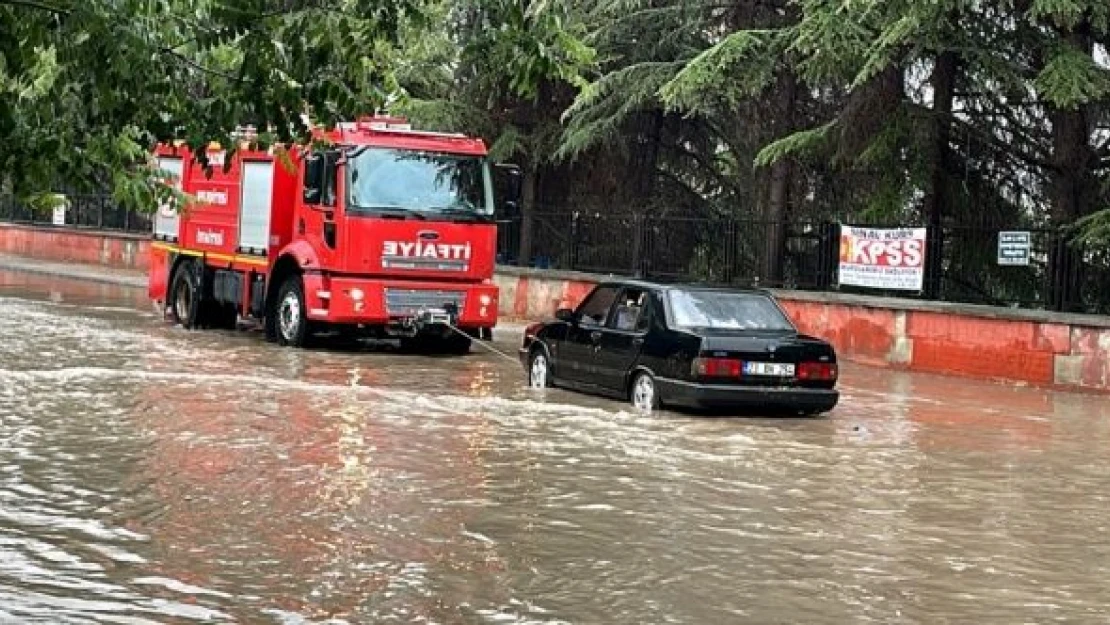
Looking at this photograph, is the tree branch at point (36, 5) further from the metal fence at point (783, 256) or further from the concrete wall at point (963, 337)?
the concrete wall at point (963, 337)

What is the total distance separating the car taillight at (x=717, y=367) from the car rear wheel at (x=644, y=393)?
0.68 meters

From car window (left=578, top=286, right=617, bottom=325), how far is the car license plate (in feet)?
6.56

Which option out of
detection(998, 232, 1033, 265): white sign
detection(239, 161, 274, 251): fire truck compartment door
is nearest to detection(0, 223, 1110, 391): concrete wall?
detection(998, 232, 1033, 265): white sign

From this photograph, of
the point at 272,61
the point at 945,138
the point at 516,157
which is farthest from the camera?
the point at 516,157

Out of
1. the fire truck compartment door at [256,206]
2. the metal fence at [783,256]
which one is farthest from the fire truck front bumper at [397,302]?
the metal fence at [783,256]

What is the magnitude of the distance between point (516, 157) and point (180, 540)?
25.4m

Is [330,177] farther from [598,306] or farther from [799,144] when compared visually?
[799,144]

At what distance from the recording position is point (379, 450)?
12.5 m

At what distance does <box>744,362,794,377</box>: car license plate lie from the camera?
49.5 feet

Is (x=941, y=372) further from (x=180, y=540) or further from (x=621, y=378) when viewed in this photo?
(x=180, y=540)

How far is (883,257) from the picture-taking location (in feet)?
78.5

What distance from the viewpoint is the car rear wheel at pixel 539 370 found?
1748 cm

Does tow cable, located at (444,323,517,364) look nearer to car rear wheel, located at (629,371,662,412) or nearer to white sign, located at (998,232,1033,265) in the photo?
car rear wheel, located at (629,371,662,412)

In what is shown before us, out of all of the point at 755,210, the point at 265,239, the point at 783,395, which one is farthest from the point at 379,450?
the point at 755,210
